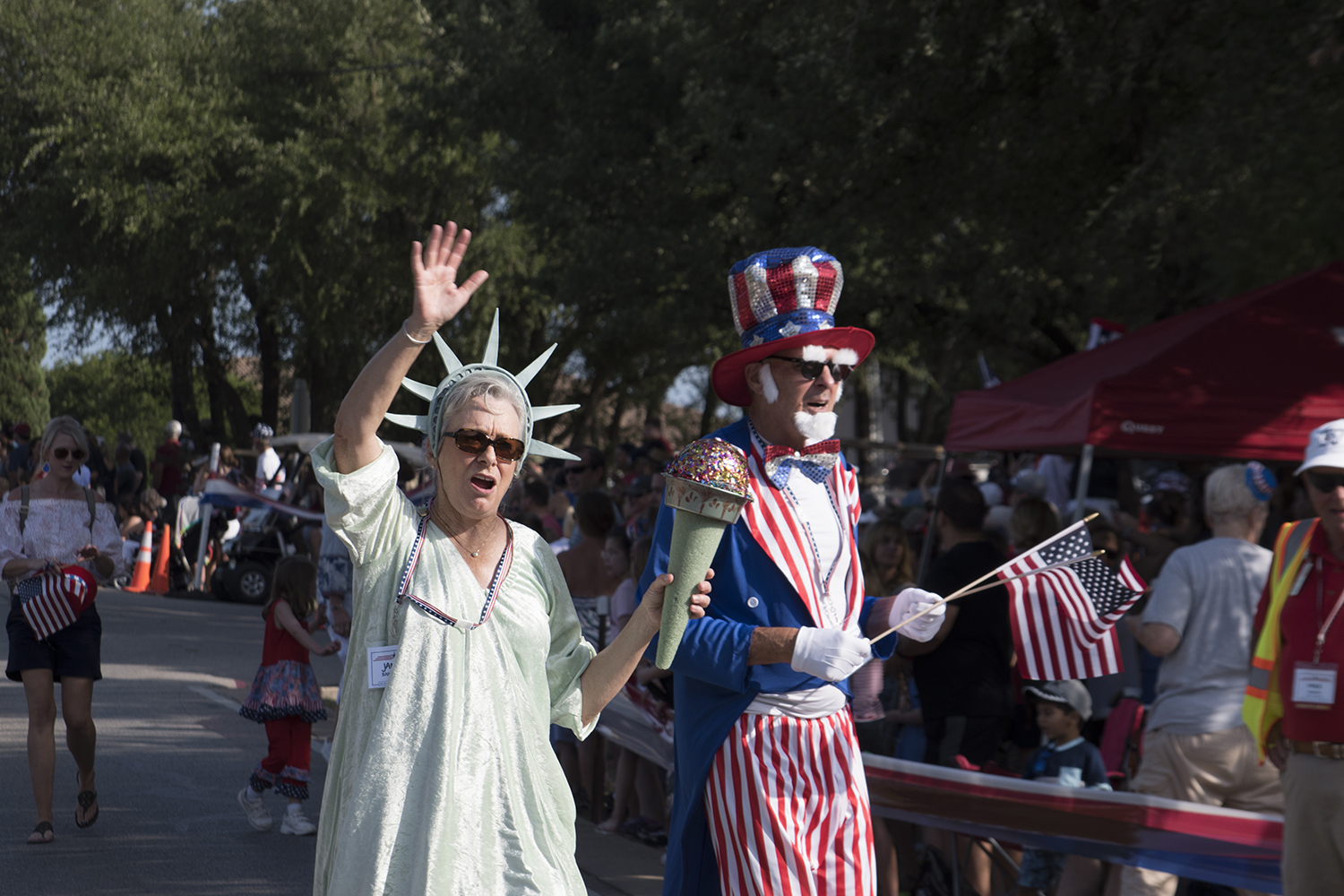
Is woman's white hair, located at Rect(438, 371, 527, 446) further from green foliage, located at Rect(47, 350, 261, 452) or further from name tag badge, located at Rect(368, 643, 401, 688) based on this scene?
green foliage, located at Rect(47, 350, 261, 452)

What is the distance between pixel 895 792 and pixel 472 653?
2643mm

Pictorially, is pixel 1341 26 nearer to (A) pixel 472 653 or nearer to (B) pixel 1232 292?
(B) pixel 1232 292

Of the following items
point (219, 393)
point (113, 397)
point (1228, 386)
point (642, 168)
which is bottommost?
point (1228, 386)

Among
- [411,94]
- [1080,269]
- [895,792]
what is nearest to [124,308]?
[411,94]

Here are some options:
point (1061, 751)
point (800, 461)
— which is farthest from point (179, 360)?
point (800, 461)

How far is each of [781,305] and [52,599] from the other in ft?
13.2

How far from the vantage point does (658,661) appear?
275 cm

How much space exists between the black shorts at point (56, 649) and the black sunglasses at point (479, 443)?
406 cm

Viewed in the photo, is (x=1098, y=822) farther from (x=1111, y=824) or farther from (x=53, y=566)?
(x=53, y=566)

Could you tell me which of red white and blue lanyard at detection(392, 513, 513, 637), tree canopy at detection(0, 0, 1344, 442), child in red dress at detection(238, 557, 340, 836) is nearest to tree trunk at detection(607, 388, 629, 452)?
tree canopy at detection(0, 0, 1344, 442)

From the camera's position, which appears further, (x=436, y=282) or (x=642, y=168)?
(x=642, y=168)

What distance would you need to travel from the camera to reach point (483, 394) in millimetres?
2879

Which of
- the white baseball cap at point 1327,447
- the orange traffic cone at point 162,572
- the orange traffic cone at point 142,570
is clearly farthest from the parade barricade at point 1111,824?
the orange traffic cone at point 162,572

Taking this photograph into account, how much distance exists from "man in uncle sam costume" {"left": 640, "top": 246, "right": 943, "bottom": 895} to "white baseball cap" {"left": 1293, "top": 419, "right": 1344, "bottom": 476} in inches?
57.6
